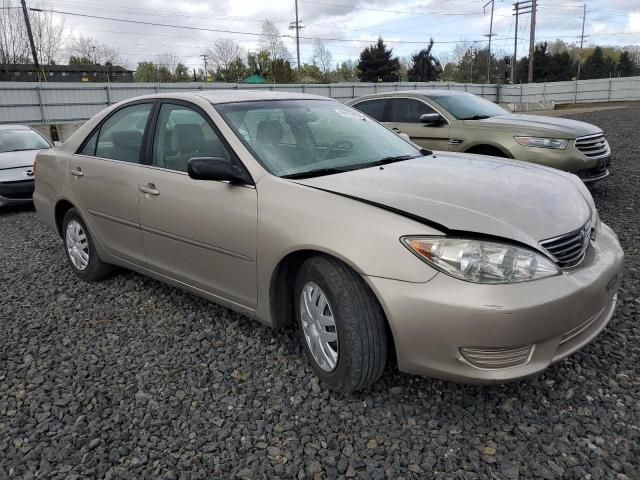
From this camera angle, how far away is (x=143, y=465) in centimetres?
229

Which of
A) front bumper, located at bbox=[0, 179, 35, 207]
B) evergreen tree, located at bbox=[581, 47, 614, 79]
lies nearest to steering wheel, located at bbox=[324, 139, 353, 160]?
front bumper, located at bbox=[0, 179, 35, 207]

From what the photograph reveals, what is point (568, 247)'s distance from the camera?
2.47 m

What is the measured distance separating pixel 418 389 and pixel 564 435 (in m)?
0.71

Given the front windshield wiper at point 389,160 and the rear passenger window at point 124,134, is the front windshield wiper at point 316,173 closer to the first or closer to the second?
the front windshield wiper at point 389,160

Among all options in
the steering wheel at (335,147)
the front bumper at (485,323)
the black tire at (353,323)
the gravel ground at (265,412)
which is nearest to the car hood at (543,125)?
the gravel ground at (265,412)

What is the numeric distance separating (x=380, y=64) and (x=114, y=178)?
7371 cm

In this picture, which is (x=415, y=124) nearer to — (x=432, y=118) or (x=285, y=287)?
(x=432, y=118)

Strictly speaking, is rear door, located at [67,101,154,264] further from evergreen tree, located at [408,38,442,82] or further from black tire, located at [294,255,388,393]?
evergreen tree, located at [408,38,442,82]

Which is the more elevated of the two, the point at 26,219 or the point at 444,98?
the point at 444,98

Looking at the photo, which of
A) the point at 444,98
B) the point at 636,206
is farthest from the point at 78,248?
the point at 636,206

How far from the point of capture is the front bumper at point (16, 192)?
8.15 meters

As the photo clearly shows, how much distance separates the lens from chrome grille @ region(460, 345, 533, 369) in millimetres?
2229

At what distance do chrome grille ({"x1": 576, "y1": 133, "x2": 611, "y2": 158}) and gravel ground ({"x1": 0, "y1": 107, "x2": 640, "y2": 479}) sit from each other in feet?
9.78

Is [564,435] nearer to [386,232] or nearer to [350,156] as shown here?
[386,232]
